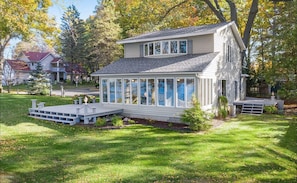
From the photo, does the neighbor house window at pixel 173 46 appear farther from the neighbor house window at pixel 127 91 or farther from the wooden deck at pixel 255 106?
the wooden deck at pixel 255 106

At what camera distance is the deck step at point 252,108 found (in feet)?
60.7

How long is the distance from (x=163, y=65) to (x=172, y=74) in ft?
4.95

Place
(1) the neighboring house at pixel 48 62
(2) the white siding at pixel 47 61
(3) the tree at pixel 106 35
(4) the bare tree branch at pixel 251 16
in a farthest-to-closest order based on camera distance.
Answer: (2) the white siding at pixel 47 61 → (1) the neighboring house at pixel 48 62 → (3) the tree at pixel 106 35 → (4) the bare tree branch at pixel 251 16

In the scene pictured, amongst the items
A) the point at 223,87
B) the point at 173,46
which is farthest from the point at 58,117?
the point at 223,87

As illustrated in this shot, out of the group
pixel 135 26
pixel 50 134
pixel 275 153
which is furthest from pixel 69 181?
pixel 135 26

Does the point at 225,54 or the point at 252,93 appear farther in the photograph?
the point at 252,93

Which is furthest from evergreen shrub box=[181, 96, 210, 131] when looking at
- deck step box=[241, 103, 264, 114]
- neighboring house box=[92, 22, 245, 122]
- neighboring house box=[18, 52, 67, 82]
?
neighboring house box=[18, 52, 67, 82]

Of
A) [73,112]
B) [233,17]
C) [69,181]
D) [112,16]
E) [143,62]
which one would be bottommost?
[69,181]

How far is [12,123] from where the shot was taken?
13.9 metres

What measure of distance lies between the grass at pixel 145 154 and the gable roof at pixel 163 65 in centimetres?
353

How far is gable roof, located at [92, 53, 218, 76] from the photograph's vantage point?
561 inches

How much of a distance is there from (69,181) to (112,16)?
30560 mm

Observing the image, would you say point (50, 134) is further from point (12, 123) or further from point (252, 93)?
point (252, 93)

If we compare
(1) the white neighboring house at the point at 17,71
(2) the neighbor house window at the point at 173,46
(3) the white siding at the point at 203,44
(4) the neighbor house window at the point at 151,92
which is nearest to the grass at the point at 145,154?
(4) the neighbor house window at the point at 151,92
